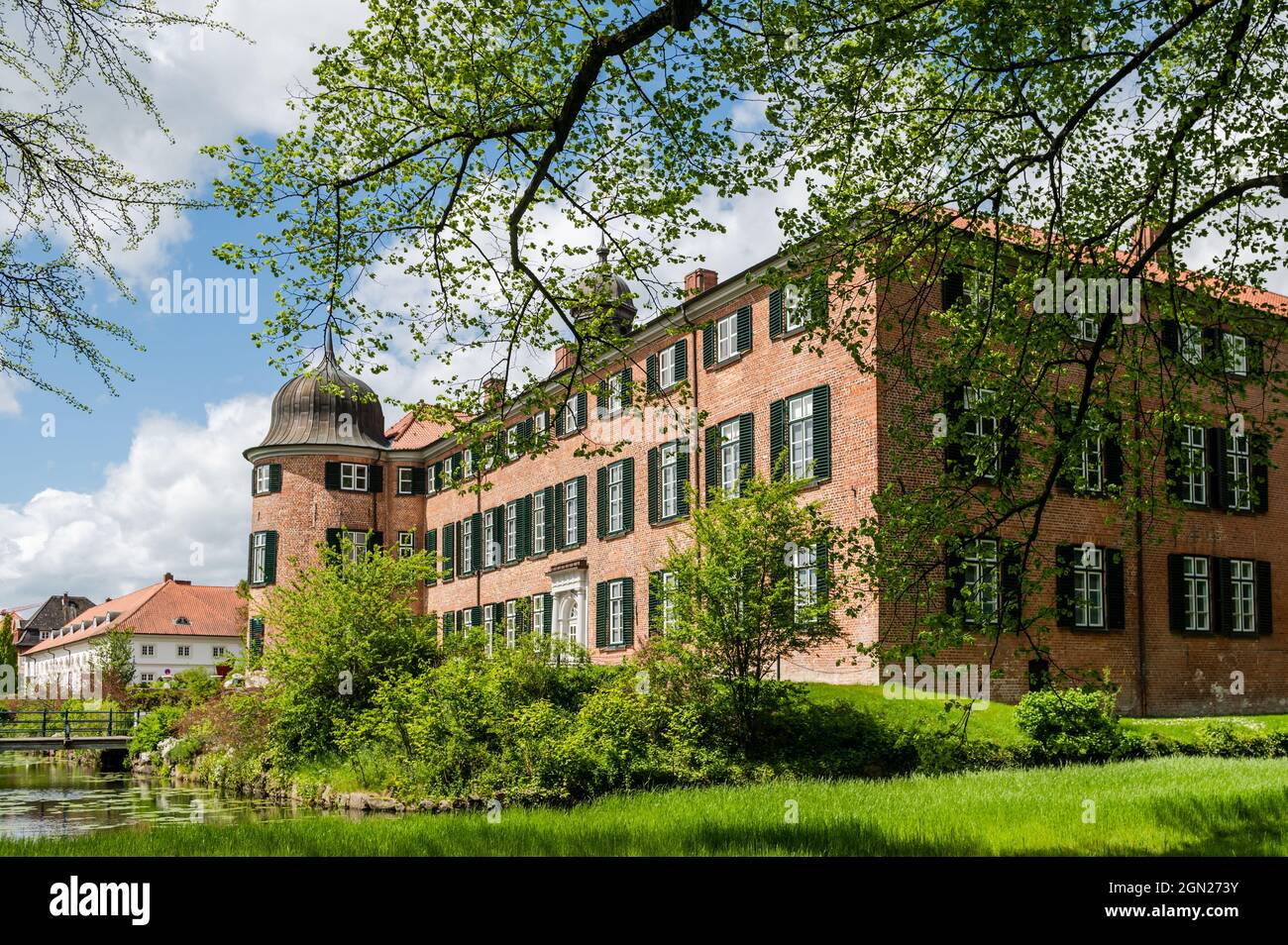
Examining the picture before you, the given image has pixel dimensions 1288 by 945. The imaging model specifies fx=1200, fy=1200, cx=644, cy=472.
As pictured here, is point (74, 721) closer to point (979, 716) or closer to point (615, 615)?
point (615, 615)

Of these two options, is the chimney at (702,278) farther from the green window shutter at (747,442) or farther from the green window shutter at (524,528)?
the green window shutter at (524,528)

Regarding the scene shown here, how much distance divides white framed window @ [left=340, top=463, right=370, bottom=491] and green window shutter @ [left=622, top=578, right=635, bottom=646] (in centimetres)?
1597

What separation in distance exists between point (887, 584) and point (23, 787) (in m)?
22.4

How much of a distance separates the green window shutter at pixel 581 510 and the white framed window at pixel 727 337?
22.4ft

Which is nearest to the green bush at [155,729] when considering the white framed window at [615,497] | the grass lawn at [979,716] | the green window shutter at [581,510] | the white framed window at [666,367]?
the green window shutter at [581,510]

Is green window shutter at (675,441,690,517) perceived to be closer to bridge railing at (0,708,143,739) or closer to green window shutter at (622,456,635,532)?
green window shutter at (622,456,635,532)

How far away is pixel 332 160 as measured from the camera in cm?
1116

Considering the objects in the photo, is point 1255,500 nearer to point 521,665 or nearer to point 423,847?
point 423,847

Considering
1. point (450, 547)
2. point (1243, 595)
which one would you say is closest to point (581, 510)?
point (450, 547)

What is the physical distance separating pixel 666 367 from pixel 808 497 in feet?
21.6

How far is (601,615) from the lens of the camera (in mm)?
29359

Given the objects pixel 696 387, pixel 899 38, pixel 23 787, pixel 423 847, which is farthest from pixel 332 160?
pixel 23 787

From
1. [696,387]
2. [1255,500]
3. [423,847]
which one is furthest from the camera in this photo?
[696,387]

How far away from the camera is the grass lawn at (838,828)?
8.80 meters
